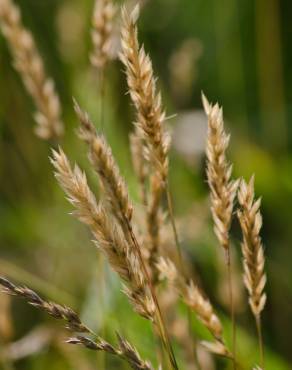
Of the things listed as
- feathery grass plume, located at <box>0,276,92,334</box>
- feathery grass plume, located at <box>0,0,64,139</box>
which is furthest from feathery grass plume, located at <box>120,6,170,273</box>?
feathery grass plume, located at <box>0,0,64,139</box>

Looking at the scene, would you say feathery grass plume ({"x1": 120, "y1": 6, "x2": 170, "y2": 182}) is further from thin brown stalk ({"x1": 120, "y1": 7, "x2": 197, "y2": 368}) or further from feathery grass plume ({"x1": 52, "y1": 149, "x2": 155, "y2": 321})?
feathery grass plume ({"x1": 52, "y1": 149, "x2": 155, "y2": 321})

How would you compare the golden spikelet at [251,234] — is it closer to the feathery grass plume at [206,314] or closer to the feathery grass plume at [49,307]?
the feathery grass plume at [206,314]

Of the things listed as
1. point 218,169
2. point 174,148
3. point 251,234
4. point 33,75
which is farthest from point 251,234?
point 174,148

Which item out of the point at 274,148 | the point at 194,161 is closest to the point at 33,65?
the point at 194,161

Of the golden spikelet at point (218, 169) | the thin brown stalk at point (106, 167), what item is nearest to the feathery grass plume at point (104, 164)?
the thin brown stalk at point (106, 167)

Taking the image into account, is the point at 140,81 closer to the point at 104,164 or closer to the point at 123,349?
the point at 104,164

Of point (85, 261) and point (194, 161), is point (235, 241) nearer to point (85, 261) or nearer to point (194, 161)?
point (194, 161)
